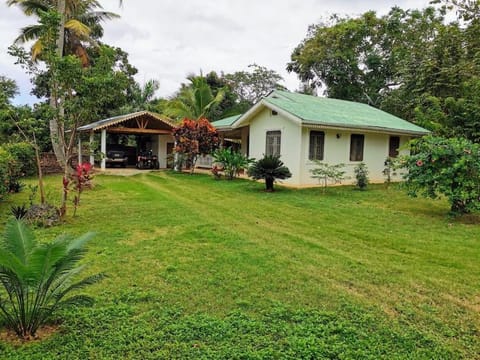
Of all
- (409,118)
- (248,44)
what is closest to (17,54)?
(409,118)

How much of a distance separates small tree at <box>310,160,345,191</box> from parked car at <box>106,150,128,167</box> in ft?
41.0

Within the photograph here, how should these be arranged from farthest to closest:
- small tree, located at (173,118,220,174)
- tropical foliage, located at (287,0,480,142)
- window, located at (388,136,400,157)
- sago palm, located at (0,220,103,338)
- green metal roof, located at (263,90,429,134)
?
small tree, located at (173,118,220,174)
tropical foliage, located at (287,0,480,142)
window, located at (388,136,400,157)
green metal roof, located at (263,90,429,134)
sago palm, located at (0,220,103,338)

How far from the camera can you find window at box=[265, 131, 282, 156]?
49.5 ft

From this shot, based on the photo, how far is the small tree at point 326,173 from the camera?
13053 millimetres

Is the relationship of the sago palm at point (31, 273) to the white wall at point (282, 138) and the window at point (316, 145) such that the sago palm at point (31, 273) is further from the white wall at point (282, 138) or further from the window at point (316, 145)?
the window at point (316, 145)

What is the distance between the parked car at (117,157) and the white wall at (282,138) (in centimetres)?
913

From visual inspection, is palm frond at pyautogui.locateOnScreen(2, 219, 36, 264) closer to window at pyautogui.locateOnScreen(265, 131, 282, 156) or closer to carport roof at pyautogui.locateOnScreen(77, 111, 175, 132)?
window at pyautogui.locateOnScreen(265, 131, 282, 156)

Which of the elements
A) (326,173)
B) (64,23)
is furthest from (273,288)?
(64,23)

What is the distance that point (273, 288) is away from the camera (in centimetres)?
423

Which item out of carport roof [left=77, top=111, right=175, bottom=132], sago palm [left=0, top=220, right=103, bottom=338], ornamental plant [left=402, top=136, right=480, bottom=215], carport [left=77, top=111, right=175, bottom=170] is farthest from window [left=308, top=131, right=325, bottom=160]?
A: sago palm [left=0, top=220, right=103, bottom=338]

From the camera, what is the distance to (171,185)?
14.2 m

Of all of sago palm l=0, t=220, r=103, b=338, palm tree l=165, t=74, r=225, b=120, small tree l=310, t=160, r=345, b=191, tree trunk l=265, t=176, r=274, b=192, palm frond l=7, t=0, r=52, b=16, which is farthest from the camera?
palm tree l=165, t=74, r=225, b=120

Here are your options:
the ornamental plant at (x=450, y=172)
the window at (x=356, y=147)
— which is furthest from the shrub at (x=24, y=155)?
the ornamental plant at (x=450, y=172)

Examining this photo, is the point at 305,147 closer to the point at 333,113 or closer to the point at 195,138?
the point at 333,113
